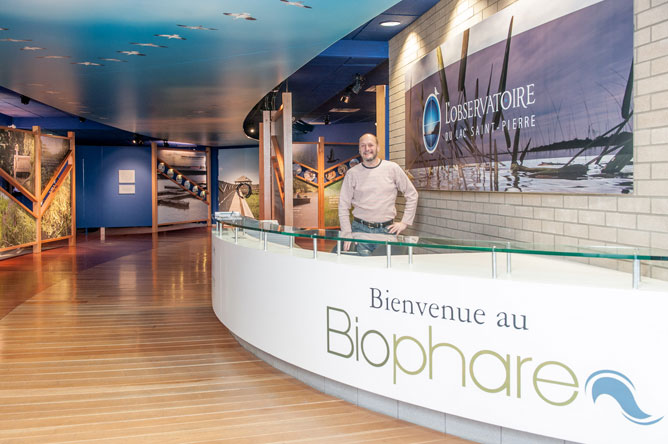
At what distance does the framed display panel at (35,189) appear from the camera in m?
9.74

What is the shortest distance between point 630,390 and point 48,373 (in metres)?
3.40

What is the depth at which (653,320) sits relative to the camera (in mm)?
2039

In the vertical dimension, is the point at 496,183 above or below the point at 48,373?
above

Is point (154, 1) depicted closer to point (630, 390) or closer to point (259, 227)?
point (259, 227)

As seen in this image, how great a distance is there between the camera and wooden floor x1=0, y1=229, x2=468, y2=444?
2.73 m

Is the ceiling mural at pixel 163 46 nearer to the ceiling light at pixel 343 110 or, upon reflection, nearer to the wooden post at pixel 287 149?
the wooden post at pixel 287 149

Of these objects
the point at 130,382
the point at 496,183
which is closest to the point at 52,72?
the point at 130,382

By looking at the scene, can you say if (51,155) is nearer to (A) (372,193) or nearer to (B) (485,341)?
(A) (372,193)

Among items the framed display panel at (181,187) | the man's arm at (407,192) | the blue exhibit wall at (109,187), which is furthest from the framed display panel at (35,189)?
the man's arm at (407,192)

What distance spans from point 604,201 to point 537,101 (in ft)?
2.78

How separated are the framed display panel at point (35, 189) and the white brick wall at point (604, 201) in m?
7.79

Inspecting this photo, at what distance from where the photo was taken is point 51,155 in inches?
450

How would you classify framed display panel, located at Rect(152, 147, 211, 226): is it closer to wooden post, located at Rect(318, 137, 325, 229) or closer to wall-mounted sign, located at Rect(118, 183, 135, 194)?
wall-mounted sign, located at Rect(118, 183, 135, 194)

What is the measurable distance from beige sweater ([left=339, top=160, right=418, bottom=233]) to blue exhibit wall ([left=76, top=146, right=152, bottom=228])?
41.6 feet
